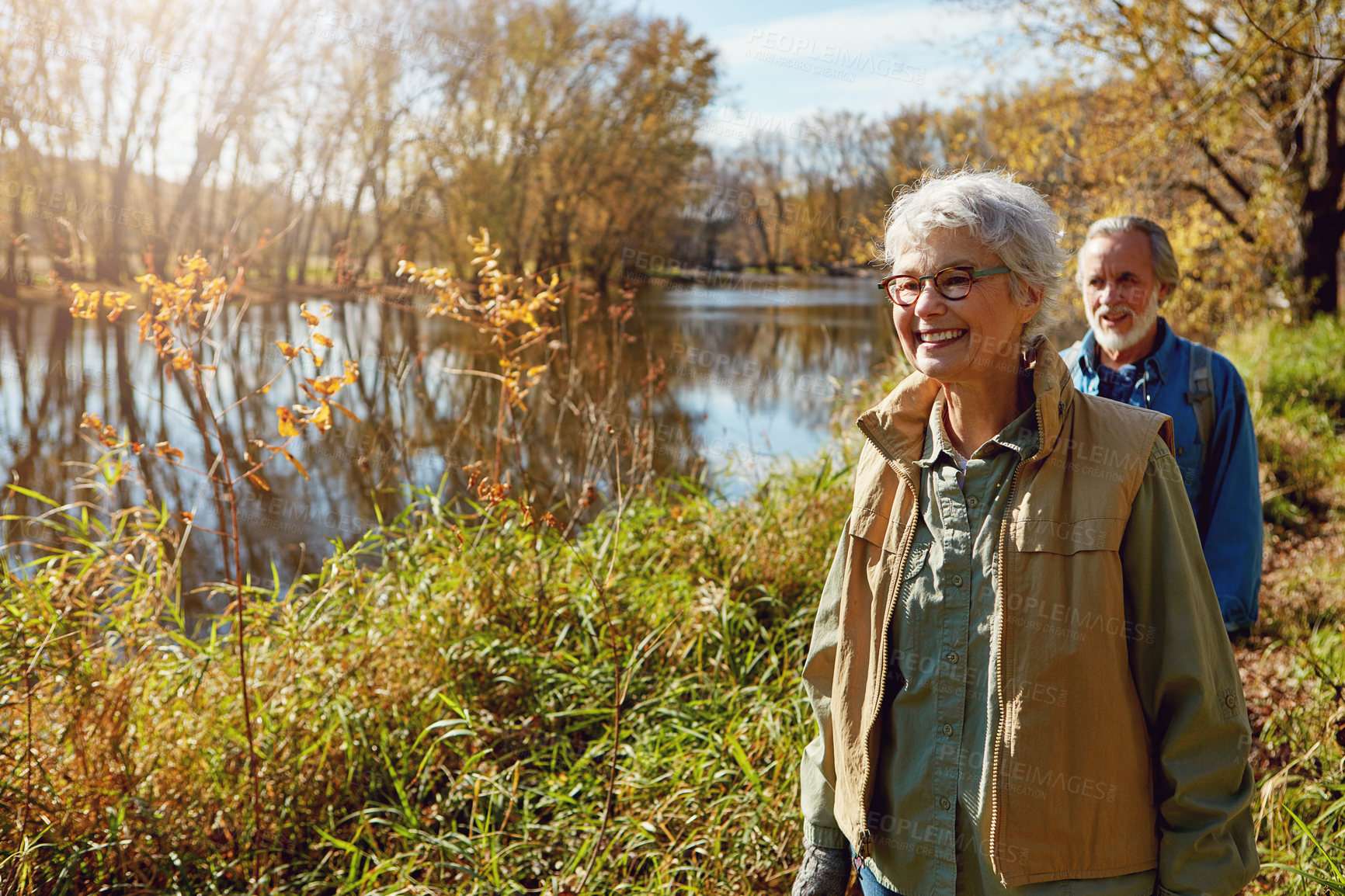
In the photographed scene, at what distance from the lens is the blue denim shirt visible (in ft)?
7.29

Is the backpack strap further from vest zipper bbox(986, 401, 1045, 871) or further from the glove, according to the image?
the glove

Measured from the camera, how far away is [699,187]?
27391mm

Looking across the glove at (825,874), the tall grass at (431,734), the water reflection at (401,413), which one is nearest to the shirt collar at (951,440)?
the glove at (825,874)

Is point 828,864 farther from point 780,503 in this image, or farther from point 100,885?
point 780,503

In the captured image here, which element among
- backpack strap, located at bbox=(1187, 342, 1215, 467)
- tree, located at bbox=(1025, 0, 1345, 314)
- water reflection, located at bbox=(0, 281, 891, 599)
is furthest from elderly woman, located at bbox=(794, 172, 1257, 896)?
tree, located at bbox=(1025, 0, 1345, 314)

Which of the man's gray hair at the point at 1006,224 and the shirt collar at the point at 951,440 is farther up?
the man's gray hair at the point at 1006,224

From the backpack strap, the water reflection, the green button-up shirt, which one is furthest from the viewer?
the water reflection

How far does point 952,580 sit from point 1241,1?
114 inches

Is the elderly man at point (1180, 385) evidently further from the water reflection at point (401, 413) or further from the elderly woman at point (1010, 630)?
the water reflection at point (401, 413)

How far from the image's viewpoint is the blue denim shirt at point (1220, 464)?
2221 millimetres

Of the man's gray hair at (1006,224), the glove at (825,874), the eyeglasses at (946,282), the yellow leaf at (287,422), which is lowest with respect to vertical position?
the glove at (825,874)

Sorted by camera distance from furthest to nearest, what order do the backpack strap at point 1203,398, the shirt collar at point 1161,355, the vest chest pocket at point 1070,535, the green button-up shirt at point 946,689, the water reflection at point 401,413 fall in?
the water reflection at point 401,413, the shirt collar at point 1161,355, the backpack strap at point 1203,398, the green button-up shirt at point 946,689, the vest chest pocket at point 1070,535

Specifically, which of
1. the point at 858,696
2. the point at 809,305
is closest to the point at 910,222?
the point at 858,696

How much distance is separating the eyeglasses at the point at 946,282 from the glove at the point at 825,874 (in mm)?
1042
